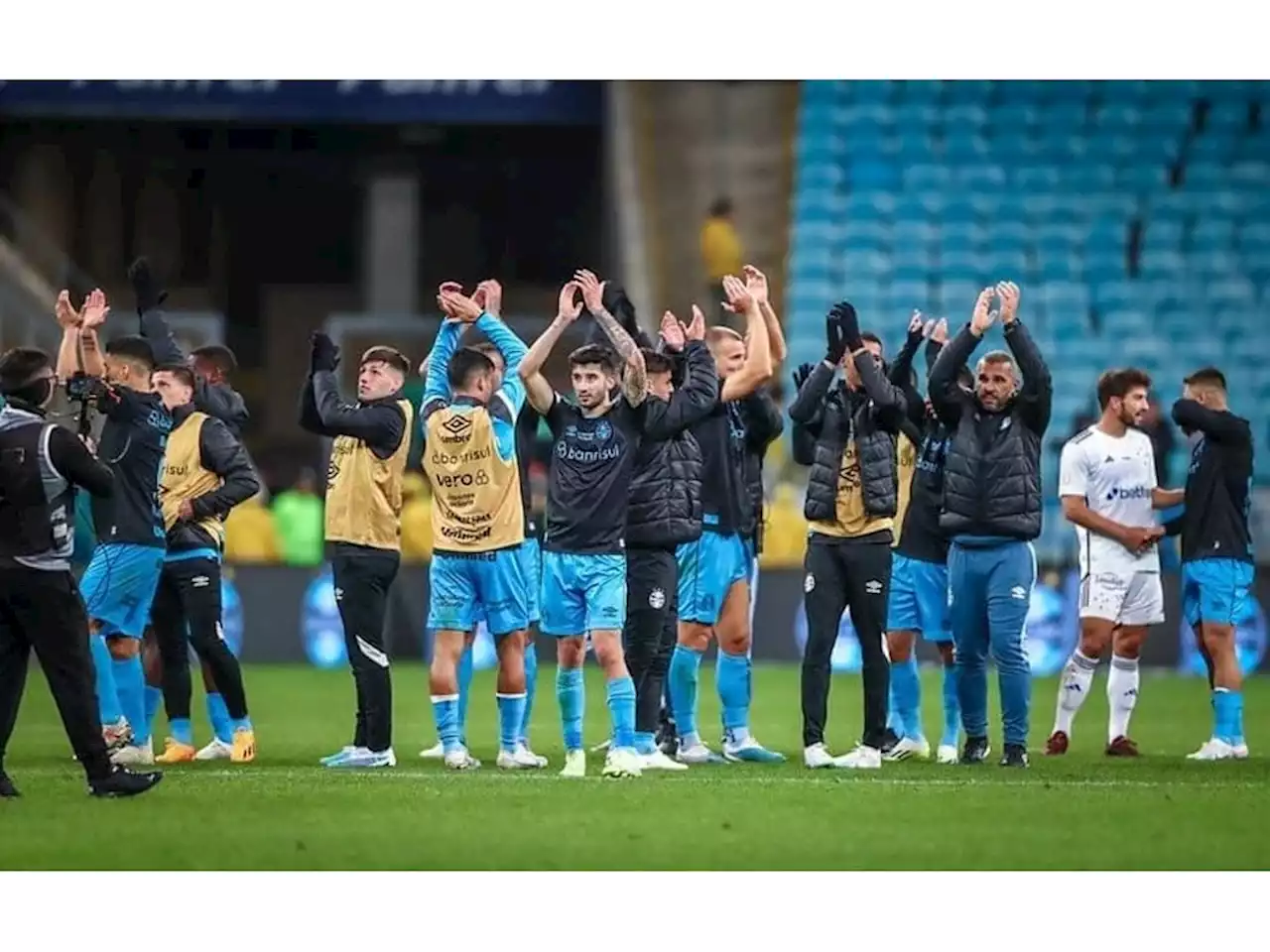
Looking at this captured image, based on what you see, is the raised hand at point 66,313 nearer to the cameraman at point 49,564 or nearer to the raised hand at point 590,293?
the cameraman at point 49,564

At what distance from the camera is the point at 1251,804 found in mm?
9305

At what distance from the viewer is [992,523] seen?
407 inches

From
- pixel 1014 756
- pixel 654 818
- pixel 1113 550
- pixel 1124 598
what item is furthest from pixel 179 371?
pixel 1124 598

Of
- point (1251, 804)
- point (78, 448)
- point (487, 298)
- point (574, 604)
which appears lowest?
point (1251, 804)

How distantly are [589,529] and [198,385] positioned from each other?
8.48 ft

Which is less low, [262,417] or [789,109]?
[789,109]

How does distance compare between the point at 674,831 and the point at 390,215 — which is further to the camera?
the point at 390,215

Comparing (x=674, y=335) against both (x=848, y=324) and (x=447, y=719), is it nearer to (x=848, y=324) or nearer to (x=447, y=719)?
(x=848, y=324)

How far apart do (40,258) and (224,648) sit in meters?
11.9

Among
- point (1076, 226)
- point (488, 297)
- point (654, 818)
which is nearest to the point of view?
point (654, 818)

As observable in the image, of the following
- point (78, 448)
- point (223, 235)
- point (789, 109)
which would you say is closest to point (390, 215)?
point (223, 235)

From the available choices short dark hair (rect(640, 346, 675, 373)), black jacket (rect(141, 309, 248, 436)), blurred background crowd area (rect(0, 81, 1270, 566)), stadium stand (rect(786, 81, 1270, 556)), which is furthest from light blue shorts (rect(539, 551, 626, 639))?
stadium stand (rect(786, 81, 1270, 556))

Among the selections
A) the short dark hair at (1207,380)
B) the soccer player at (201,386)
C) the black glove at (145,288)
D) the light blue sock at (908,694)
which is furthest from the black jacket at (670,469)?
the short dark hair at (1207,380)

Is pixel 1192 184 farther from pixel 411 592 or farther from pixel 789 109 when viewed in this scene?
pixel 411 592
